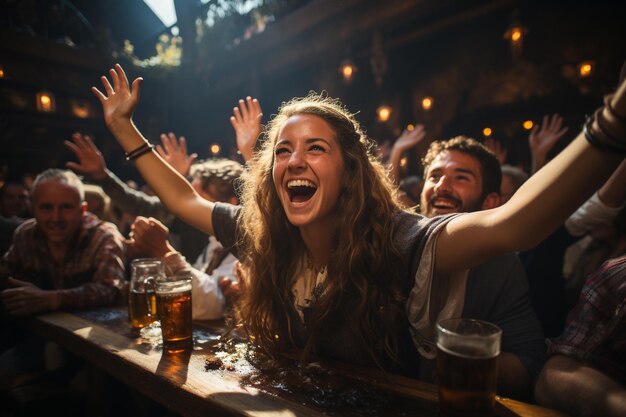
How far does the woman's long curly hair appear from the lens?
134 centimetres

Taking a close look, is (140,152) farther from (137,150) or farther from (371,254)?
(371,254)

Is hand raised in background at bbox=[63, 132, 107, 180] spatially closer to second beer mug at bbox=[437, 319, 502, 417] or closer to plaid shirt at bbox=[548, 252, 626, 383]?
second beer mug at bbox=[437, 319, 502, 417]

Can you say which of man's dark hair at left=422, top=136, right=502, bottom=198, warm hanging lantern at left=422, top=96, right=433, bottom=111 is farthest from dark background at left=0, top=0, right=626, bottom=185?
man's dark hair at left=422, top=136, right=502, bottom=198

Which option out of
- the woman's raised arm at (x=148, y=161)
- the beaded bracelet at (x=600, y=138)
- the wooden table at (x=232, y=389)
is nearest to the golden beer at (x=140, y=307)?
the wooden table at (x=232, y=389)

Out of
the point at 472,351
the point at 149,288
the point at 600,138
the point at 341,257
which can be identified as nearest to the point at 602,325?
the point at 472,351

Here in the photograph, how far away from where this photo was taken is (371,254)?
4.54 feet

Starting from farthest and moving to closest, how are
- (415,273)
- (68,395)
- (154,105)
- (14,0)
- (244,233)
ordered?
(154,105)
(14,0)
(68,395)
(244,233)
(415,273)

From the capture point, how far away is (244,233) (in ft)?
6.02

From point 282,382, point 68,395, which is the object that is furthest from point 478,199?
point 68,395

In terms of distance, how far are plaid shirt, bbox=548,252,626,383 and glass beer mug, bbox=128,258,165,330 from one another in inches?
65.1

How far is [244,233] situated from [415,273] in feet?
3.02

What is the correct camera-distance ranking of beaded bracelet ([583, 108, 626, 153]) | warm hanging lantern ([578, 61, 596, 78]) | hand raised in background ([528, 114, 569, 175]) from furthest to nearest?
warm hanging lantern ([578, 61, 596, 78]), hand raised in background ([528, 114, 569, 175]), beaded bracelet ([583, 108, 626, 153])

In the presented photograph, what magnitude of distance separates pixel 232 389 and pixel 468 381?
68 centimetres

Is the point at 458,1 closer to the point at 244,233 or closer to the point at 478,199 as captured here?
the point at 478,199
